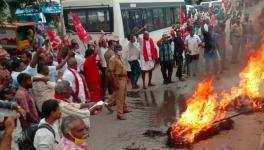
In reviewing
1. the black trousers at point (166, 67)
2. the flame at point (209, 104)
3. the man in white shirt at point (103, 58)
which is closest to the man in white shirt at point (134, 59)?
the black trousers at point (166, 67)

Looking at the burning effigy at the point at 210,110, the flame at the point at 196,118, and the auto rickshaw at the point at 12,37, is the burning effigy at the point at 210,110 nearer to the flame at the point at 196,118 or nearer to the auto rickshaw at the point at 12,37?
the flame at the point at 196,118

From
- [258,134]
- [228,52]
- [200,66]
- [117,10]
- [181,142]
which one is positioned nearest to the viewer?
[181,142]

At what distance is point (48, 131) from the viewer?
18.2ft

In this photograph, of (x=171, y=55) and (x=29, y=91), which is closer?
(x=29, y=91)

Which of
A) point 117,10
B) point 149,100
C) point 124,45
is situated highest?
point 117,10

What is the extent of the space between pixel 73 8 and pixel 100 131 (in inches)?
349

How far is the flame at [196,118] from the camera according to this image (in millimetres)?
9422

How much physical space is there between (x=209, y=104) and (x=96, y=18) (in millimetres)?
8665

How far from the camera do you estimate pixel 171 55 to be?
53.9 feet

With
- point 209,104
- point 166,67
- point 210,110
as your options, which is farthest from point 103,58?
point 210,110

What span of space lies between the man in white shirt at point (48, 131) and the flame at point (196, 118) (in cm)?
394

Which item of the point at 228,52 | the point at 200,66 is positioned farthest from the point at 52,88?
the point at 228,52

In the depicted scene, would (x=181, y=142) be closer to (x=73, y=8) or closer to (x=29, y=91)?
(x=29, y=91)

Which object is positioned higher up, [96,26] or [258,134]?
[96,26]
